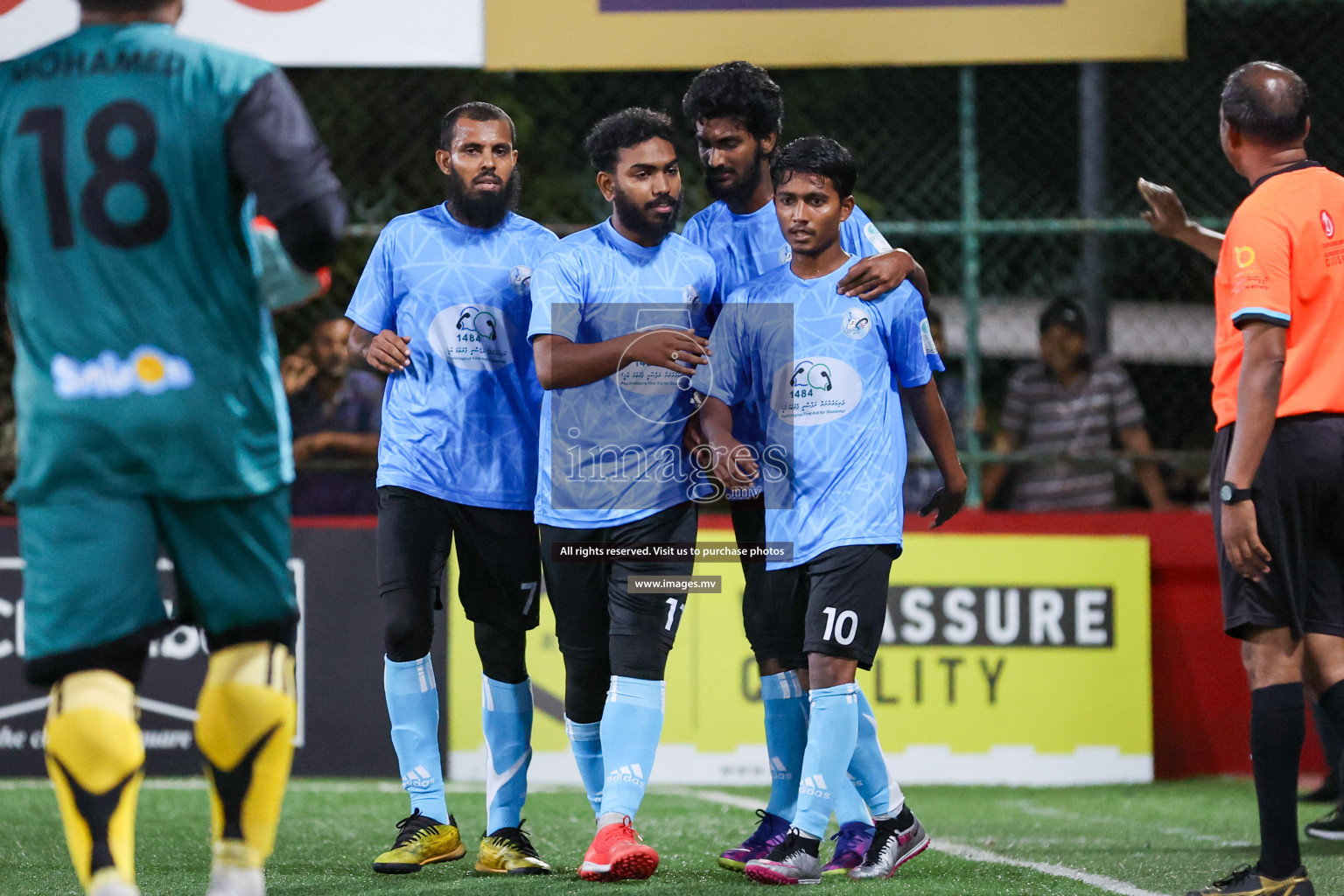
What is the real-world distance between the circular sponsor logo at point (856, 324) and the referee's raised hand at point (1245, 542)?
1147 mm

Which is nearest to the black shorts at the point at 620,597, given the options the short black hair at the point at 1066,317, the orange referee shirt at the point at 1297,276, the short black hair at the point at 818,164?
the short black hair at the point at 818,164

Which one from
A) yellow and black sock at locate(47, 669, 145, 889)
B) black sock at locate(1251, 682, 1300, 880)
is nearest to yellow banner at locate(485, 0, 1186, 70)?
black sock at locate(1251, 682, 1300, 880)

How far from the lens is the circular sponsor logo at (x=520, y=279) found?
480 cm

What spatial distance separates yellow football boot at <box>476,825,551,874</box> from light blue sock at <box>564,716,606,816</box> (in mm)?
245

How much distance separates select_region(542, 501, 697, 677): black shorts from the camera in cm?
442

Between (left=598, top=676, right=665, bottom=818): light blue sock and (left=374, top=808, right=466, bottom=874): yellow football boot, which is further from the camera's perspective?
(left=374, top=808, right=466, bottom=874): yellow football boot

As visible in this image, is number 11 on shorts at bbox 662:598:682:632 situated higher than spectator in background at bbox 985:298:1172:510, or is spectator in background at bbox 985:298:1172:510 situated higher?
spectator in background at bbox 985:298:1172:510

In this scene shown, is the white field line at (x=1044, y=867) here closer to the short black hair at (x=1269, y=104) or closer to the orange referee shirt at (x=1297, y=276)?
the orange referee shirt at (x=1297, y=276)

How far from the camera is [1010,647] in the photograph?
7.23 metres

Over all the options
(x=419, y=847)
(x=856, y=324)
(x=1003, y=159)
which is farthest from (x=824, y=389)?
(x=1003, y=159)

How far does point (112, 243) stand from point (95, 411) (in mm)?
329

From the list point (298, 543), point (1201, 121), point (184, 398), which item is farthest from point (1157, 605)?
point (184, 398)

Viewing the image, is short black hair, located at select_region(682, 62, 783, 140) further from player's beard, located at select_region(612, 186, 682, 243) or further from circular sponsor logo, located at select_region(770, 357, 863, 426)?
circular sponsor logo, located at select_region(770, 357, 863, 426)

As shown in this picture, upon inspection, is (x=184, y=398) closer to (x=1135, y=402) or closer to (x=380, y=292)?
(x=380, y=292)
